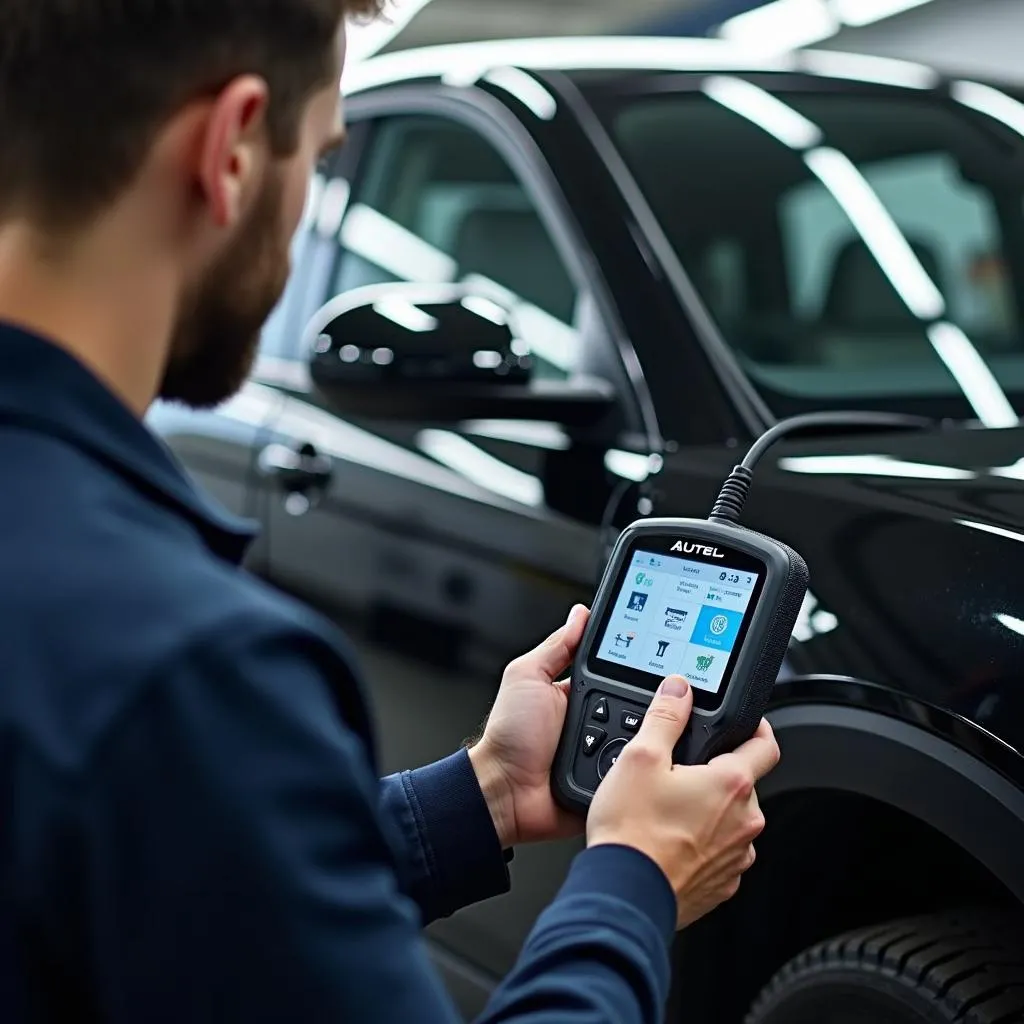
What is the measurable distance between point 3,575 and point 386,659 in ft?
4.72

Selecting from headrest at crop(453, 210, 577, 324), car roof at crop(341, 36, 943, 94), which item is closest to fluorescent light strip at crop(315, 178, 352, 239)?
car roof at crop(341, 36, 943, 94)

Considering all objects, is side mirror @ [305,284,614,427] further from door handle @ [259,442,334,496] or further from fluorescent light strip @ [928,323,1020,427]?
fluorescent light strip @ [928,323,1020,427]

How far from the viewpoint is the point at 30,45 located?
2.81 feet

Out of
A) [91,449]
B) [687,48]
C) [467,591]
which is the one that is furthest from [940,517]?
[687,48]

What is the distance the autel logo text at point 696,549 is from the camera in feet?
4.42

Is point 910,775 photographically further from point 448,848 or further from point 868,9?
point 868,9

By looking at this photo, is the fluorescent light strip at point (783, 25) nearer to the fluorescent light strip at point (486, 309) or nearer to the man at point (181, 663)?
the fluorescent light strip at point (486, 309)

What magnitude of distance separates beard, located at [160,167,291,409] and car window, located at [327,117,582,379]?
1093 mm

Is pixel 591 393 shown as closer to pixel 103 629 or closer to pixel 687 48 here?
pixel 687 48

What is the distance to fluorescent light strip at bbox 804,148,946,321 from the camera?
226cm

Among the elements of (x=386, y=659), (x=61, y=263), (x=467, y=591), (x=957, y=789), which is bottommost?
(x=386, y=659)

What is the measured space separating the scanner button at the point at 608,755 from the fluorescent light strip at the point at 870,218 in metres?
1.14

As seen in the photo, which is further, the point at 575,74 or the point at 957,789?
the point at 575,74

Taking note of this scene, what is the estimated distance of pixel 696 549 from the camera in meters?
1.36
